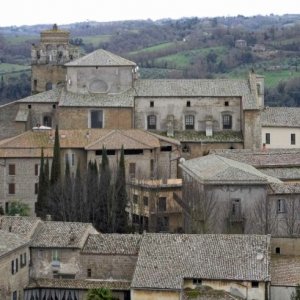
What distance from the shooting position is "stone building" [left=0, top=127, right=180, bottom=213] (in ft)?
221

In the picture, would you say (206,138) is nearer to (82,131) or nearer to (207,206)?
(82,131)

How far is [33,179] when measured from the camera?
67312 mm

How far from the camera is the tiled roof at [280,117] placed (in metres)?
76.2

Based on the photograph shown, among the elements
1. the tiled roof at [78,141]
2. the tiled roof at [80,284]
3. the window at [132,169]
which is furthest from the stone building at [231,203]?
the tiled roof at [78,141]

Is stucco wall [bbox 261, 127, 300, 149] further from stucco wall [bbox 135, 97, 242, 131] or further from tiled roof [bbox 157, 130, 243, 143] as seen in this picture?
tiled roof [bbox 157, 130, 243, 143]

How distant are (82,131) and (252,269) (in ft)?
78.0

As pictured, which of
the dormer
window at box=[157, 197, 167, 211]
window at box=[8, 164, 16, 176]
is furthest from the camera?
the dormer

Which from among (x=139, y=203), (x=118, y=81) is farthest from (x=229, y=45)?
(x=139, y=203)

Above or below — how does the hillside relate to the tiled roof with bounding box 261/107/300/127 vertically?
above

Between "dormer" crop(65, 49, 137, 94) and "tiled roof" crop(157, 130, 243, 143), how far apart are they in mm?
4213

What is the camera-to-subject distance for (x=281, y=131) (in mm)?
76438

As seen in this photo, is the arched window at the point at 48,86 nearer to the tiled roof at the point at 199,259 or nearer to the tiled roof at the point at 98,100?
the tiled roof at the point at 98,100

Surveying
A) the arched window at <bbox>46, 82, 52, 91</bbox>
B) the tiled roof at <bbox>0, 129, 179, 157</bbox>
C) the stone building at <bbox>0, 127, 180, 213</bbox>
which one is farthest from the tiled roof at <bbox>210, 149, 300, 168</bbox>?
the arched window at <bbox>46, 82, 52, 91</bbox>

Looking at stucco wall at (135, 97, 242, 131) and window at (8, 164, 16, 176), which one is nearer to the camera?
window at (8, 164, 16, 176)
